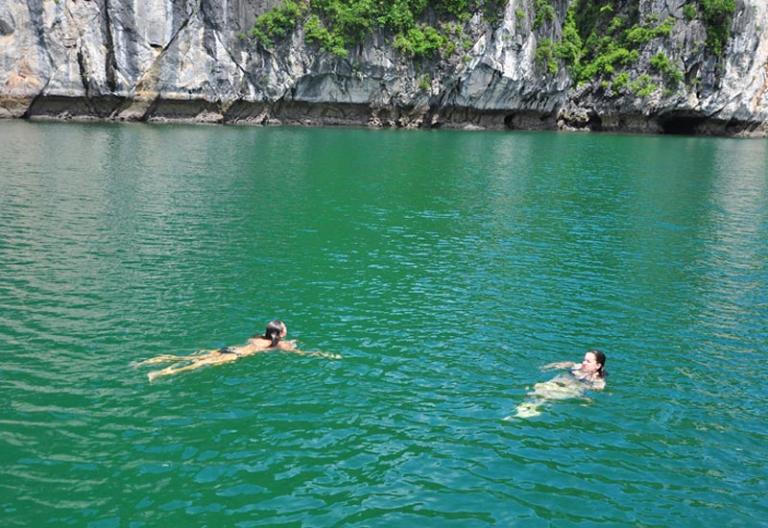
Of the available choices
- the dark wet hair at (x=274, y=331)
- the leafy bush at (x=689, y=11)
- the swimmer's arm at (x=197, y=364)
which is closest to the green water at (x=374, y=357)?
the swimmer's arm at (x=197, y=364)

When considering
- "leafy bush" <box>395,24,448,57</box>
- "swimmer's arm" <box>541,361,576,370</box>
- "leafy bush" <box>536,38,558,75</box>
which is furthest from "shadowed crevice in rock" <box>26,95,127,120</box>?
"swimmer's arm" <box>541,361,576,370</box>

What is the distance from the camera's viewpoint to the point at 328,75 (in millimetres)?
74500

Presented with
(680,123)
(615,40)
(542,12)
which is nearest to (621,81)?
(615,40)

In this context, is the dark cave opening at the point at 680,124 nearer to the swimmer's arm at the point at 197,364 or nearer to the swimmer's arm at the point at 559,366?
the swimmer's arm at the point at 559,366

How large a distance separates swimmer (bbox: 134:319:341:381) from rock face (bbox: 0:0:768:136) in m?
60.4

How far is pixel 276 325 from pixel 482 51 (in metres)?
68.3

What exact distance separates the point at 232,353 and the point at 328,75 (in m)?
65.3

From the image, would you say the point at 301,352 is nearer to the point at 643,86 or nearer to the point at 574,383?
the point at 574,383

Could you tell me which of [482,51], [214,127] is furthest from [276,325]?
[482,51]

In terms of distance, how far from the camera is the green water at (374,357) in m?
9.27

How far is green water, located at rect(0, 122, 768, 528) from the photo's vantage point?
9.27 meters

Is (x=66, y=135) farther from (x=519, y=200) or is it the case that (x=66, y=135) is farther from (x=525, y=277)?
(x=525, y=277)

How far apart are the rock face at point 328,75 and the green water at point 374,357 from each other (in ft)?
125

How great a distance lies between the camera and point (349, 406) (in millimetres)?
11781
